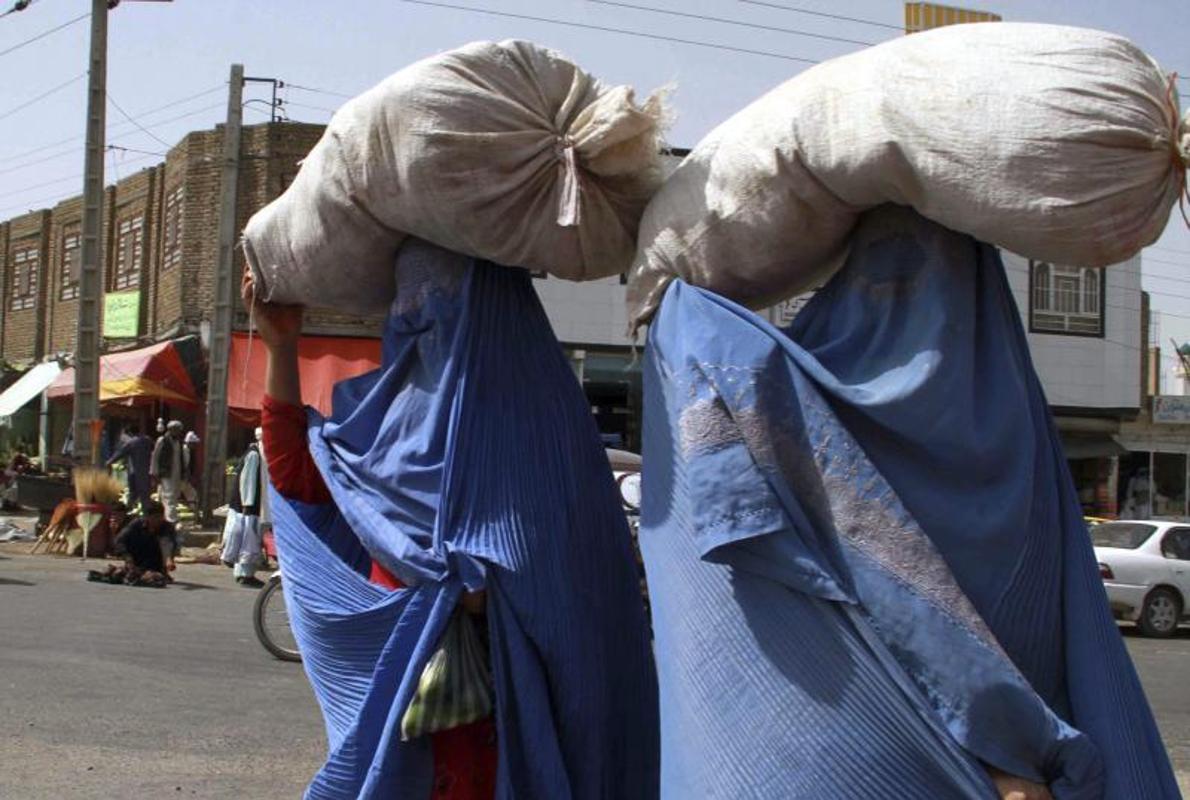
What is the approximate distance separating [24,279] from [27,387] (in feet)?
15.0

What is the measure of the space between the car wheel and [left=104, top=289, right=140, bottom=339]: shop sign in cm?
1880

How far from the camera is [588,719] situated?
2.68 m

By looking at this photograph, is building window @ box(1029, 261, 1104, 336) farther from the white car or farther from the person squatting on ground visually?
the person squatting on ground

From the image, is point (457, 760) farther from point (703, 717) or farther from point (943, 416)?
point (943, 416)

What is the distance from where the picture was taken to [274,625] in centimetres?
879

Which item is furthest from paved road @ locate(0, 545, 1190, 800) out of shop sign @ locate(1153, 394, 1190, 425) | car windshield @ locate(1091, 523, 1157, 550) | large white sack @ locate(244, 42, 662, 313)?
shop sign @ locate(1153, 394, 1190, 425)

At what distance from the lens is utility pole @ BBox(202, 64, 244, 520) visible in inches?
768

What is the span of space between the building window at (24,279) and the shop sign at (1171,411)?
24.2m

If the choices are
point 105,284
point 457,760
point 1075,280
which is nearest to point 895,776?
point 457,760

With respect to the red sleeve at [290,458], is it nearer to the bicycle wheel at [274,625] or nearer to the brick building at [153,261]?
the bicycle wheel at [274,625]

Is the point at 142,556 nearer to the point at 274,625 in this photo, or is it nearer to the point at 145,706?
the point at 274,625

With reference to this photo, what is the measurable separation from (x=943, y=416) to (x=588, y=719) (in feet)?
3.53

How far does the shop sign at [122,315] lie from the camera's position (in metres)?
25.9

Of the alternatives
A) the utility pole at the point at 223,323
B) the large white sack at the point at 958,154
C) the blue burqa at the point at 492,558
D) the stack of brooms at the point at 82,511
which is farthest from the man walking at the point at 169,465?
the large white sack at the point at 958,154
